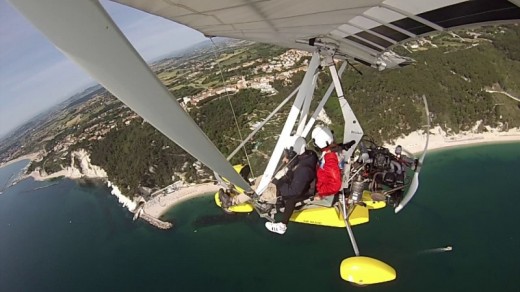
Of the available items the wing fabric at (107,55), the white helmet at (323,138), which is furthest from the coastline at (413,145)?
the wing fabric at (107,55)

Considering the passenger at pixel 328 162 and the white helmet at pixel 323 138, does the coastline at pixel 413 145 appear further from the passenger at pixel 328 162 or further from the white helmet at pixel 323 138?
the white helmet at pixel 323 138

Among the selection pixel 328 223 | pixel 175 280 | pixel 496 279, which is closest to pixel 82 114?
pixel 175 280

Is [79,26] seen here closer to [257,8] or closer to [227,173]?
[227,173]

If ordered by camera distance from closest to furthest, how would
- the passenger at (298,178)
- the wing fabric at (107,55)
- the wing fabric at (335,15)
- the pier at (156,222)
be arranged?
1. the wing fabric at (107,55)
2. the wing fabric at (335,15)
3. the passenger at (298,178)
4. the pier at (156,222)

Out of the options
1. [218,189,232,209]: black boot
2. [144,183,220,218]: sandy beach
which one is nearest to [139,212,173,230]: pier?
[144,183,220,218]: sandy beach

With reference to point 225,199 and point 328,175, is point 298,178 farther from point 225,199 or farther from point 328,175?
point 225,199

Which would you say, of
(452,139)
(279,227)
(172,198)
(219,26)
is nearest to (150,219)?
(172,198)
